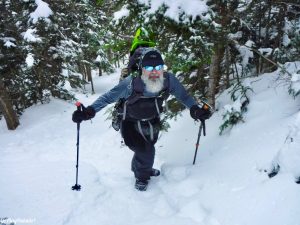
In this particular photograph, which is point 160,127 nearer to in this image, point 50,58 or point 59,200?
point 59,200

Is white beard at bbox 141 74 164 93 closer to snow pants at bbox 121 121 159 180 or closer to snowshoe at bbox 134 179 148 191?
snow pants at bbox 121 121 159 180

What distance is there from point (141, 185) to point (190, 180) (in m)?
0.91

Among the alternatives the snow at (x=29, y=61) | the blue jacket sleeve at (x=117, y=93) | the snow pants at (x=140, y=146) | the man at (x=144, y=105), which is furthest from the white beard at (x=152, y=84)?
the snow at (x=29, y=61)

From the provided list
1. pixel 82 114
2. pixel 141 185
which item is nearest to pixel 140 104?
pixel 82 114

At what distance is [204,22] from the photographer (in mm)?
5207

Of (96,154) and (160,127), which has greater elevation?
(160,127)

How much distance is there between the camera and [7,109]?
11.9m

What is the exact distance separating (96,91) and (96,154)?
21888mm

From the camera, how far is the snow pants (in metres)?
5.62

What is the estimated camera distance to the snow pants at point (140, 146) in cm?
562

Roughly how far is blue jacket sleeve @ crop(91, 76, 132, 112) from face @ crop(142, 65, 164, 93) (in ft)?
1.00

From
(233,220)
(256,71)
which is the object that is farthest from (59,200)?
(256,71)

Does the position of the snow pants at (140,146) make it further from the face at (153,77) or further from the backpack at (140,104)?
the face at (153,77)

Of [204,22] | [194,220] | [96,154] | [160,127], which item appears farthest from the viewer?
[96,154]
